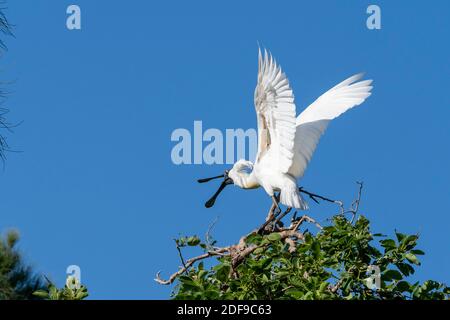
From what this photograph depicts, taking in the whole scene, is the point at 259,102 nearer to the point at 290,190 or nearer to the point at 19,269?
the point at 290,190

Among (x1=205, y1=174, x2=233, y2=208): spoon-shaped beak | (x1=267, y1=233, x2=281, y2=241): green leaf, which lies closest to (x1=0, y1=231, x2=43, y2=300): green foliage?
(x1=205, y1=174, x2=233, y2=208): spoon-shaped beak

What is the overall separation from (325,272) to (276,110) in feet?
7.53

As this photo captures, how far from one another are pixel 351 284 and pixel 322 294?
0.49 m

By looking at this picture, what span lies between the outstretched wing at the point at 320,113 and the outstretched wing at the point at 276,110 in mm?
241

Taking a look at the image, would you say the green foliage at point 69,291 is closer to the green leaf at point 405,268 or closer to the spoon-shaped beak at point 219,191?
the green leaf at point 405,268

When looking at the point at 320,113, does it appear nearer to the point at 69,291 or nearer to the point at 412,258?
the point at 412,258

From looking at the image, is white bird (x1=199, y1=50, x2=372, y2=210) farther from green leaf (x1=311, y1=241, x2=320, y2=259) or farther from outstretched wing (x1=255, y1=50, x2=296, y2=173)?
green leaf (x1=311, y1=241, x2=320, y2=259)

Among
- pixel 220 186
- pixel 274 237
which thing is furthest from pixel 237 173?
pixel 274 237

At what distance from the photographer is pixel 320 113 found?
10.3 metres

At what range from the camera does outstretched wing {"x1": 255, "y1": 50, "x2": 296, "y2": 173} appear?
9328 millimetres

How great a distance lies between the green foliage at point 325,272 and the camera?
728cm

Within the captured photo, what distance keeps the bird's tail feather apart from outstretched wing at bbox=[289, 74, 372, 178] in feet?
0.97

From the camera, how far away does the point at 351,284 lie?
7383mm

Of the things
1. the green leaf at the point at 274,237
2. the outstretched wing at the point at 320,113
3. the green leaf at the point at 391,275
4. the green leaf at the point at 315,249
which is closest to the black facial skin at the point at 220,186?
the outstretched wing at the point at 320,113
